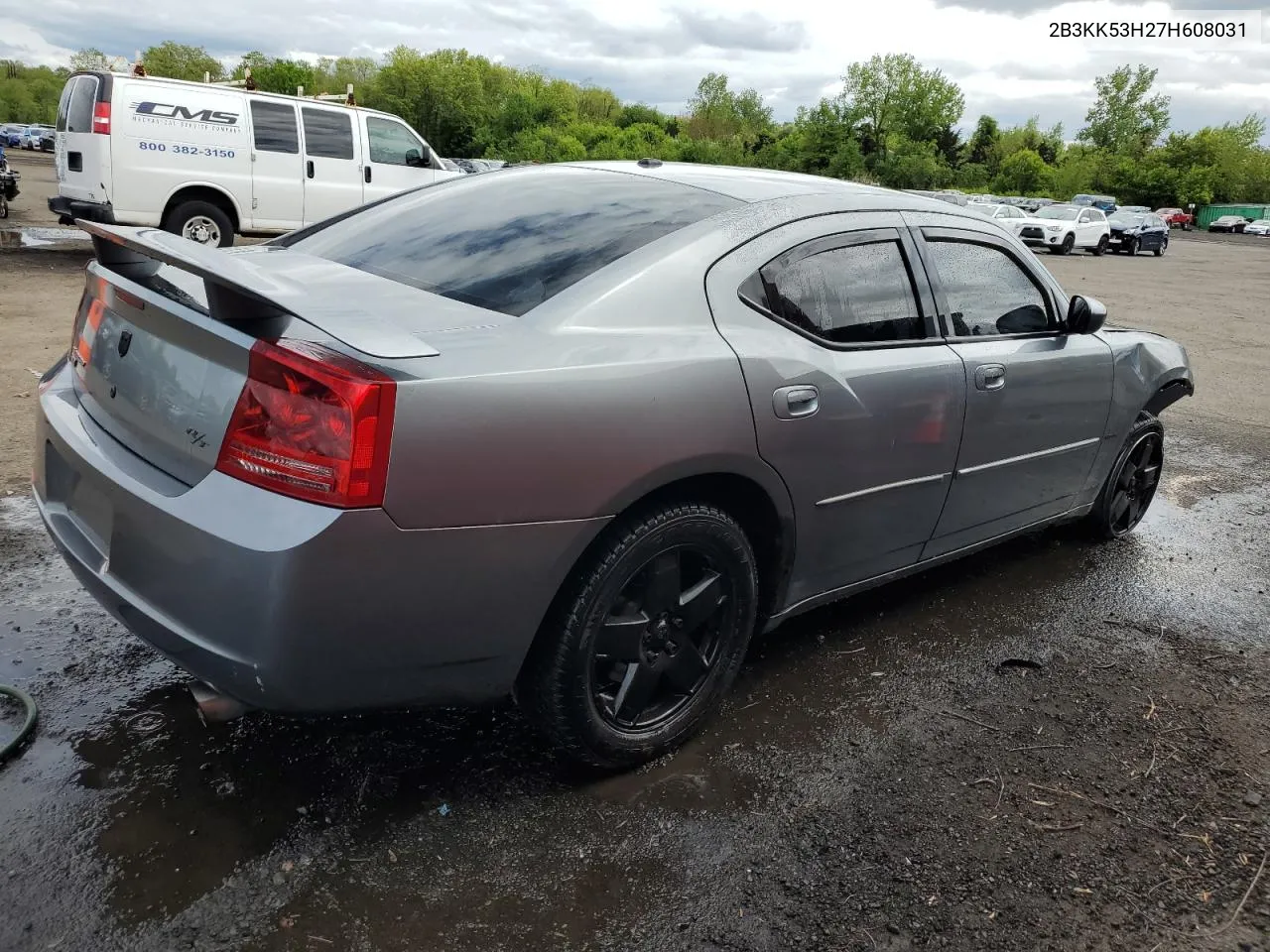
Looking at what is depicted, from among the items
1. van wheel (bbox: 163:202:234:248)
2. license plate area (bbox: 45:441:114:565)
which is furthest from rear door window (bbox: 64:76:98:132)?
license plate area (bbox: 45:441:114:565)

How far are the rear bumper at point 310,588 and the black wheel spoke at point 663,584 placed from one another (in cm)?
30

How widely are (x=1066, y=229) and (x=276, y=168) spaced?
25.7 metres

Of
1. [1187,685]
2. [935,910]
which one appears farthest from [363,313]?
[1187,685]

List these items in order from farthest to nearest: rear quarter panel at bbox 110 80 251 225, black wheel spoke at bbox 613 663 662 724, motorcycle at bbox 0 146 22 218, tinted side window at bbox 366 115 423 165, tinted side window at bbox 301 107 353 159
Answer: motorcycle at bbox 0 146 22 218 → tinted side window at bbox 366 115 423 165 → tinted side window at bbox 301 107 353 159 → rear quarter panel at bbox 110 80 251 225 → black wheel spoke at bbox 613 663 662 724

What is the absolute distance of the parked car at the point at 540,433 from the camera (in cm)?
197

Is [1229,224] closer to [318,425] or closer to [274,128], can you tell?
[274,128]

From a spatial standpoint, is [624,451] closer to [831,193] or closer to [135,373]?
[135,373]

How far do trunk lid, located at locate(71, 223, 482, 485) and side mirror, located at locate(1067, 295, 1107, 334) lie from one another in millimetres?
2525

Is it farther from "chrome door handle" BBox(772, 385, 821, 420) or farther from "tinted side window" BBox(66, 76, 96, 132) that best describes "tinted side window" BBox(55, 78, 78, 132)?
"chrome door handle" BBox(772, 385, 821, 420)

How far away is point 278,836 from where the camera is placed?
2250 mm

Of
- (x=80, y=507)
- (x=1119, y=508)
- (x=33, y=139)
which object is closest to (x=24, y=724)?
(x=80, y=507)

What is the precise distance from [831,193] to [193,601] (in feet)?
7.46

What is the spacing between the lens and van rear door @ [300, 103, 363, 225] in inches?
467

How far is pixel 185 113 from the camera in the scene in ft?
35.6
